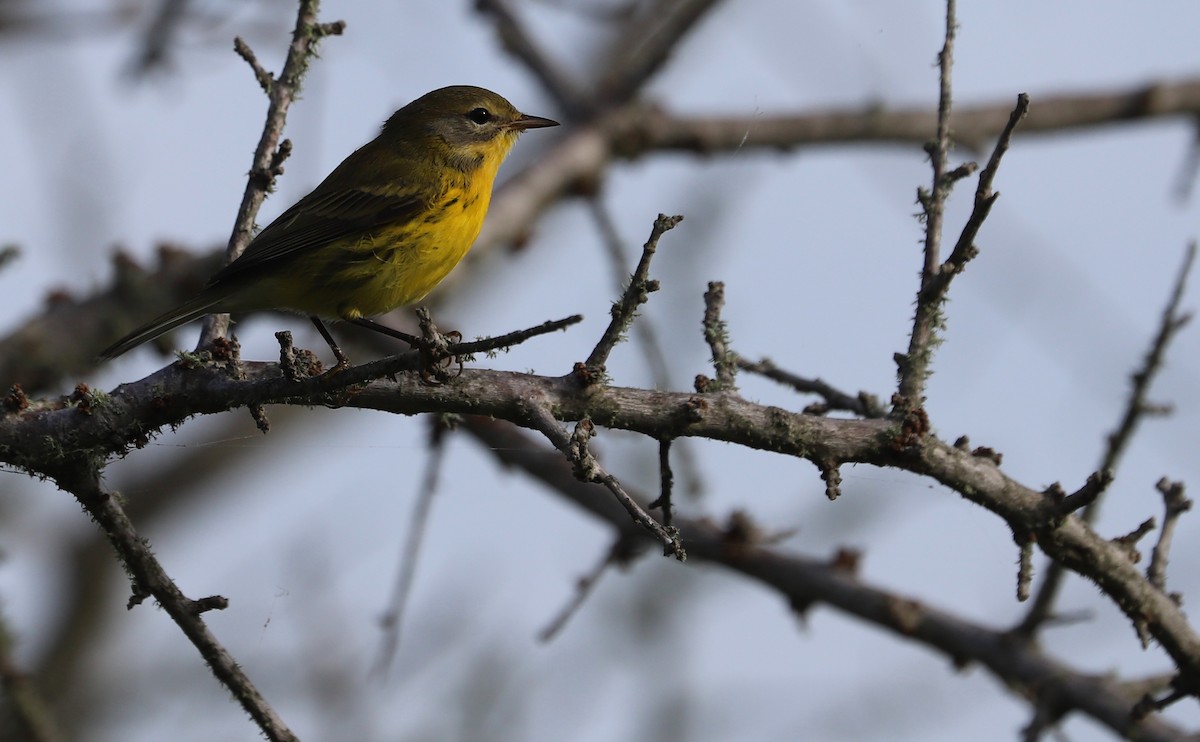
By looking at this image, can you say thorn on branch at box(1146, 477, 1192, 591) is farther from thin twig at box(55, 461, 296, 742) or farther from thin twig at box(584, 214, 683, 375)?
thin twig at box(55, 461, 296, 742)

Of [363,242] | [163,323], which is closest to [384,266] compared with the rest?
[363,242]

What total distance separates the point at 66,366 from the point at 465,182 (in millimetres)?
2576

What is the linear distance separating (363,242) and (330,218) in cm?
40

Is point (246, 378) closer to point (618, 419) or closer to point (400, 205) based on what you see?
point (618, 419)

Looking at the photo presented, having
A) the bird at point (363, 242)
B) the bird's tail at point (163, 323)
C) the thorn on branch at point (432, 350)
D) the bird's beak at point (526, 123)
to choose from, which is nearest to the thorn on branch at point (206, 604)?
the thorn on branch at point (432, 350)

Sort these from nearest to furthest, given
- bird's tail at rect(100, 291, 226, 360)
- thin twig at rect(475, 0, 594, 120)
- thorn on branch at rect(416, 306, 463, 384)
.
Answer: thorn on branch at rect(416, 306, 463, 384) < bird's tail at rect(100, 291, 226, 360) < thin twig at rect(475, 0, 594, 120)

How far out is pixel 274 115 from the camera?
15.3 ft

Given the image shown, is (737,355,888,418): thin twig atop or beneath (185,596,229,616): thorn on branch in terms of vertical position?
atop

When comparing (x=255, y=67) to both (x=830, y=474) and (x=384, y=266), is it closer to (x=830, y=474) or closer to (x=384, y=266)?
(x=384, y=266)

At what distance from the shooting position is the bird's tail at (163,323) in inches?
200

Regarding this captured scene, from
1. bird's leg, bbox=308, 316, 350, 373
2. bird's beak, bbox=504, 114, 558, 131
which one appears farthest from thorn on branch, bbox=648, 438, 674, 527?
bird's beak, bbox=504, 114, 558, 131

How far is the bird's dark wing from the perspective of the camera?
5.32m

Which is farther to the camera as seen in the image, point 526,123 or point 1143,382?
point 526,123

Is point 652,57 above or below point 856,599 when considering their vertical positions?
above
